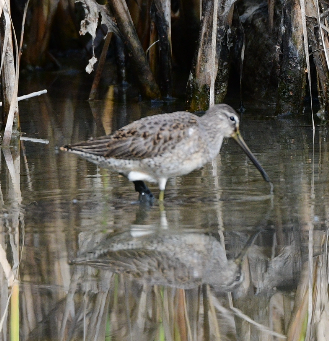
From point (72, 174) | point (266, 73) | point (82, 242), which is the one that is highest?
point (266, 73)

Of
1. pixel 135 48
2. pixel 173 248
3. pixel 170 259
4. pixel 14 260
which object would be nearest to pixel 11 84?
pixel 135 48

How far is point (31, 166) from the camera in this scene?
19.2 ft

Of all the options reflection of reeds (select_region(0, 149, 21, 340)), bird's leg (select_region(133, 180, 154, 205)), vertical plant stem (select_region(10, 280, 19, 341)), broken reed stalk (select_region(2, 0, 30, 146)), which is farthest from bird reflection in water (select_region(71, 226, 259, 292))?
broken reed stalk (select_region(2, 0, 30, 146))

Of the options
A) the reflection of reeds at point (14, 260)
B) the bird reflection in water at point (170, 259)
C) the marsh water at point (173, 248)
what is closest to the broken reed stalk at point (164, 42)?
the marsh water at point (173, 248)

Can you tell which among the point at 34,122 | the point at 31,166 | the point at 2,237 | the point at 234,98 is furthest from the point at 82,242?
the point at 234,98

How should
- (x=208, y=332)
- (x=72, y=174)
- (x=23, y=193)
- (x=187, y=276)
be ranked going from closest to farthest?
1. (x=208, y=332)
2. (x=187, y=276)
3. (x=23, y=193)
4. (x=72, y=174)

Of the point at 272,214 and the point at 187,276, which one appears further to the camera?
the point at 272,214

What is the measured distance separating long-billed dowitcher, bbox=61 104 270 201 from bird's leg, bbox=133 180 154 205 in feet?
0.03

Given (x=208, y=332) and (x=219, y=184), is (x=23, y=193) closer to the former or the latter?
(x=219, y=184)

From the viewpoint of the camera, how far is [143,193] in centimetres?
488

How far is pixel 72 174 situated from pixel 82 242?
1698 millimetres

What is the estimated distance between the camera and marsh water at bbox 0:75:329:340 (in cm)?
296

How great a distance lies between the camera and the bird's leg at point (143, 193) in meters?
4.80

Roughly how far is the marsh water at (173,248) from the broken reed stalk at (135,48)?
2002mm
